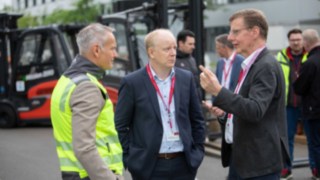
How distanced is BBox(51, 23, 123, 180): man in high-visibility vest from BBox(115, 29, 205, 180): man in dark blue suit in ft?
2.66

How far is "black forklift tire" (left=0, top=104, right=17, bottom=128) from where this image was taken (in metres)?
15.1

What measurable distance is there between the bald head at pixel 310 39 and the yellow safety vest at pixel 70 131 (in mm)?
4824

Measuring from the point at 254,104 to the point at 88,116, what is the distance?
3.84 feet

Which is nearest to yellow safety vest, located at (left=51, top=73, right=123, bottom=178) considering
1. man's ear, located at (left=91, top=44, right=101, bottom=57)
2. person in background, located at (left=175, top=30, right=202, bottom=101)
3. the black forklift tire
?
man's ear, located at (left=91, top=44, right=101, bottom=57)

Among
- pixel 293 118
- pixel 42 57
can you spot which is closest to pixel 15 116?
pixel 42 57

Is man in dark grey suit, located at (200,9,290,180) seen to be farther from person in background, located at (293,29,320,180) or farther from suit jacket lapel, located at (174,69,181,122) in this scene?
person in background, located at (293,29,320,180)

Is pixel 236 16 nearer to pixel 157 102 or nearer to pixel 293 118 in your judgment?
pixel 157 102

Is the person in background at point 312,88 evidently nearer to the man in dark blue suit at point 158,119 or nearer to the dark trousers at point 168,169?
A: the man in dark blue suit at point 158,119

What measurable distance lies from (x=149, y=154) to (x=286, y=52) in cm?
458

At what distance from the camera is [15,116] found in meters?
15.1

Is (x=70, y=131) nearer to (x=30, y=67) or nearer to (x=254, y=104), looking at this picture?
(x=254, y=104)

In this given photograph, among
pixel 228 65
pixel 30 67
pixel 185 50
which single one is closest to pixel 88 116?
pixel 228 65

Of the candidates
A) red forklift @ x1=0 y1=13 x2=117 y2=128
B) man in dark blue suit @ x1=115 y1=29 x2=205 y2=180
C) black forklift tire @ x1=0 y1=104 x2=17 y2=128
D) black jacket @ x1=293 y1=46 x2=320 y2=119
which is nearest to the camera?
man in dark blue suit @ x1=115 y1=29 x2=205 y2=180

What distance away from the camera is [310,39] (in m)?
7.64
